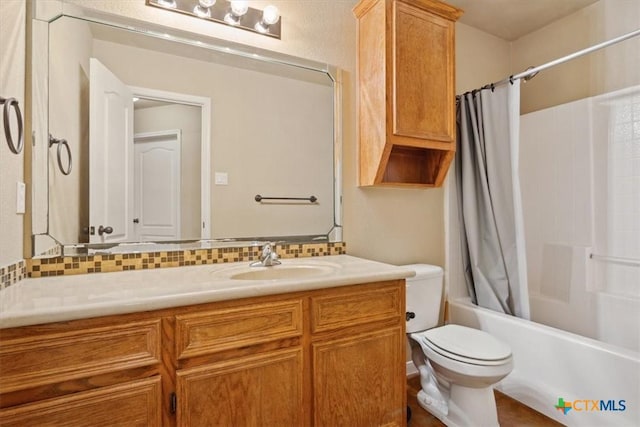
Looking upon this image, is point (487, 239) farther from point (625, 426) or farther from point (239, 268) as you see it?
point (239, 268)

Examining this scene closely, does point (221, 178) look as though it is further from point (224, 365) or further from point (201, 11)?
point (224, 365)

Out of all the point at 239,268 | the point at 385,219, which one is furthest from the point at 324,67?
the point at 239,268

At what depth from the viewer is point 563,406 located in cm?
163

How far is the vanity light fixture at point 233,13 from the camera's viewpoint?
152 centimetres

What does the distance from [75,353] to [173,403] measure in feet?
1.04

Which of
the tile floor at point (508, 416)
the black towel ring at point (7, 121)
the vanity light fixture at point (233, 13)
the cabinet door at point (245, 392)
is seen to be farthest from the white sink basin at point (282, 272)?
the vanity light fixture at point (233, 13)

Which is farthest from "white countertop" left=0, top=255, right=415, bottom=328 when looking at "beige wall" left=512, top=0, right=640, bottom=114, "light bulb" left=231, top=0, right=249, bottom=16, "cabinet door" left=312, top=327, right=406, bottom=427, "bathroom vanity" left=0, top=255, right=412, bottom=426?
"beige wall" left=512, top=0, right=640, bottom=114

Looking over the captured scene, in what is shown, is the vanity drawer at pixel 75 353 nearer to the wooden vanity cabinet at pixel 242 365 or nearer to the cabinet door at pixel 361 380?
the wooden vanity cabinet at pixel 242 365

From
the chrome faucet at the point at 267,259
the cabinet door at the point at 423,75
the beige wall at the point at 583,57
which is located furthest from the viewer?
the beige wall at the point at 583,57

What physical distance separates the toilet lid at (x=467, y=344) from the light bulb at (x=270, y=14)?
1837mm

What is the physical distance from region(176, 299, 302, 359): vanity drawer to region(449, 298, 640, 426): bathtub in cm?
142

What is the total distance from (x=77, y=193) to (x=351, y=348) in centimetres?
132

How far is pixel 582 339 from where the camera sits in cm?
160

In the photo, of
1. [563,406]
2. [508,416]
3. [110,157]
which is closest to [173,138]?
[110,157]
